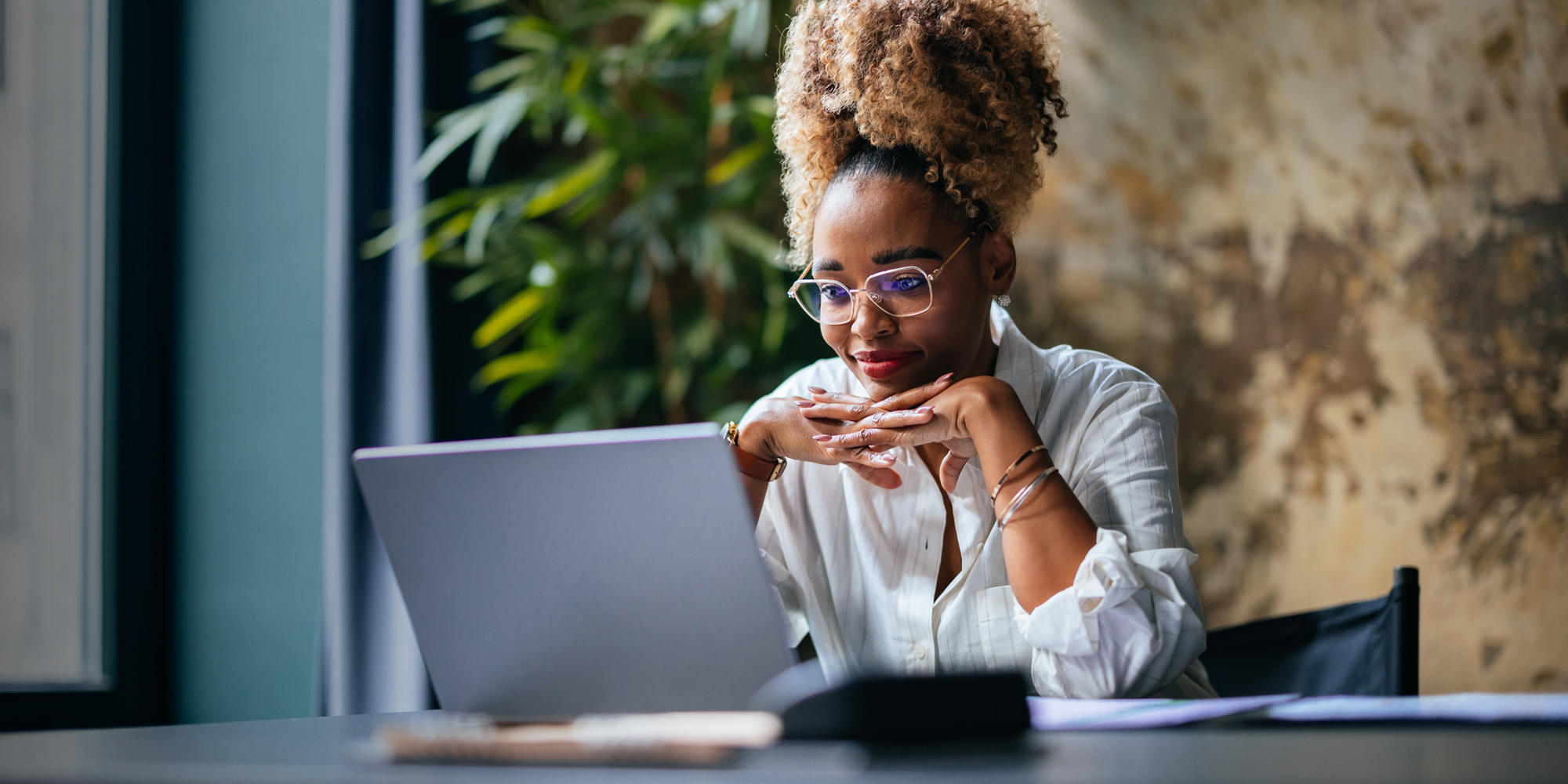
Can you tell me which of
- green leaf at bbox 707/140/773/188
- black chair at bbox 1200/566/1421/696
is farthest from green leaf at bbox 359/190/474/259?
black chair at bbox 1200/566/1421/696

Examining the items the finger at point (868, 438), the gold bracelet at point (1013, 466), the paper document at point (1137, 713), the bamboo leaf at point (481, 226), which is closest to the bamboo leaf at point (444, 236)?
the bamboo leaf at point (481, 226)

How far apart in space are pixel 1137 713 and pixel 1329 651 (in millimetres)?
628

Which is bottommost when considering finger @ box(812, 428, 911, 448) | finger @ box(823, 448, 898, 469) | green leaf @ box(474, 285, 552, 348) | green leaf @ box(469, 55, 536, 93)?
finger @ box(823, 448, 898, 469)

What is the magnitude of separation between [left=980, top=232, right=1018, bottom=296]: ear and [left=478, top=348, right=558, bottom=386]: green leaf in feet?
4.13

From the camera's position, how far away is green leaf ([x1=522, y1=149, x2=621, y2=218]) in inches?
90.2

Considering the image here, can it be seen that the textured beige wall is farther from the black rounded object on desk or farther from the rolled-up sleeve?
the black rounded object on desk

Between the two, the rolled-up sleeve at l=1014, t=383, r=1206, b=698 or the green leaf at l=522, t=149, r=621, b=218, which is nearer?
the rolled-up sleeve at l=1014, t=383, r=1206, b=698

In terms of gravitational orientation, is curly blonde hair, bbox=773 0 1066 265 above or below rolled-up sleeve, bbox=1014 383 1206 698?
above

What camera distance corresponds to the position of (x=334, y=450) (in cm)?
218

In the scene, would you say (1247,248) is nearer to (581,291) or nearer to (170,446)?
(581,291)

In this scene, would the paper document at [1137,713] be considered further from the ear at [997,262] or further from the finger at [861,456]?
the ear at [997,262]

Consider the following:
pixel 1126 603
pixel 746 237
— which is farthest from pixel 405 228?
pixel 1126 603

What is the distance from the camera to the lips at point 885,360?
135cm

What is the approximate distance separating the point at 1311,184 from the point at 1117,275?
1.29 ft
